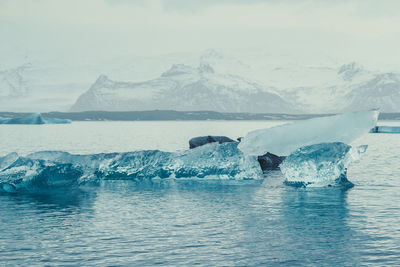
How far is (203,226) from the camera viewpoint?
683 inches

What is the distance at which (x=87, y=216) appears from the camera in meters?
19.2

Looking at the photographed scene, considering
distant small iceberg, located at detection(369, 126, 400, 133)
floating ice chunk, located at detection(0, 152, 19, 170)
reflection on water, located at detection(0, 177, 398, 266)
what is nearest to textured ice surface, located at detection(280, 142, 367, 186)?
reflection on water, located at detection(0, 177, 398, 266)

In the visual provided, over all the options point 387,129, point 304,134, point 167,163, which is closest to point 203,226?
Result: point 304,134

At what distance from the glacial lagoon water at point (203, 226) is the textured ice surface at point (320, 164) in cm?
87

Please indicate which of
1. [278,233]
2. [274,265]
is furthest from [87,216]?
[274,265]

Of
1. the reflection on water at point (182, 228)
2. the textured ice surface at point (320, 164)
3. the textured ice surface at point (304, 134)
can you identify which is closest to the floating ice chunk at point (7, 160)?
the reflection on water at point (182, 228)

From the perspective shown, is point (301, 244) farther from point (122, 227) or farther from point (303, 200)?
point (303, 200)

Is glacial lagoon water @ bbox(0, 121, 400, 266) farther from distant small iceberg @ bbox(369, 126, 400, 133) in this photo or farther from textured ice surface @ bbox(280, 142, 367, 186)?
distant small iceberg @ bbox(369, 126, 400, 133)

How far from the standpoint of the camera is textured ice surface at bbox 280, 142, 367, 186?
26.0m

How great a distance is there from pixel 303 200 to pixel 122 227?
8308 millimetres

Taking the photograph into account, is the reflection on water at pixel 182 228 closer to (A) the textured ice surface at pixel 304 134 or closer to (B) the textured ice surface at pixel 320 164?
(B) the textured ice surface at pixel 320 164

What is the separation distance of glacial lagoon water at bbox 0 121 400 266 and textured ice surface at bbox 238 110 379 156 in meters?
2.46

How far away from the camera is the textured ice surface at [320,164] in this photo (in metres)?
26.0

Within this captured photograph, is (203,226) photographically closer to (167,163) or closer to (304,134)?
(304,134)
